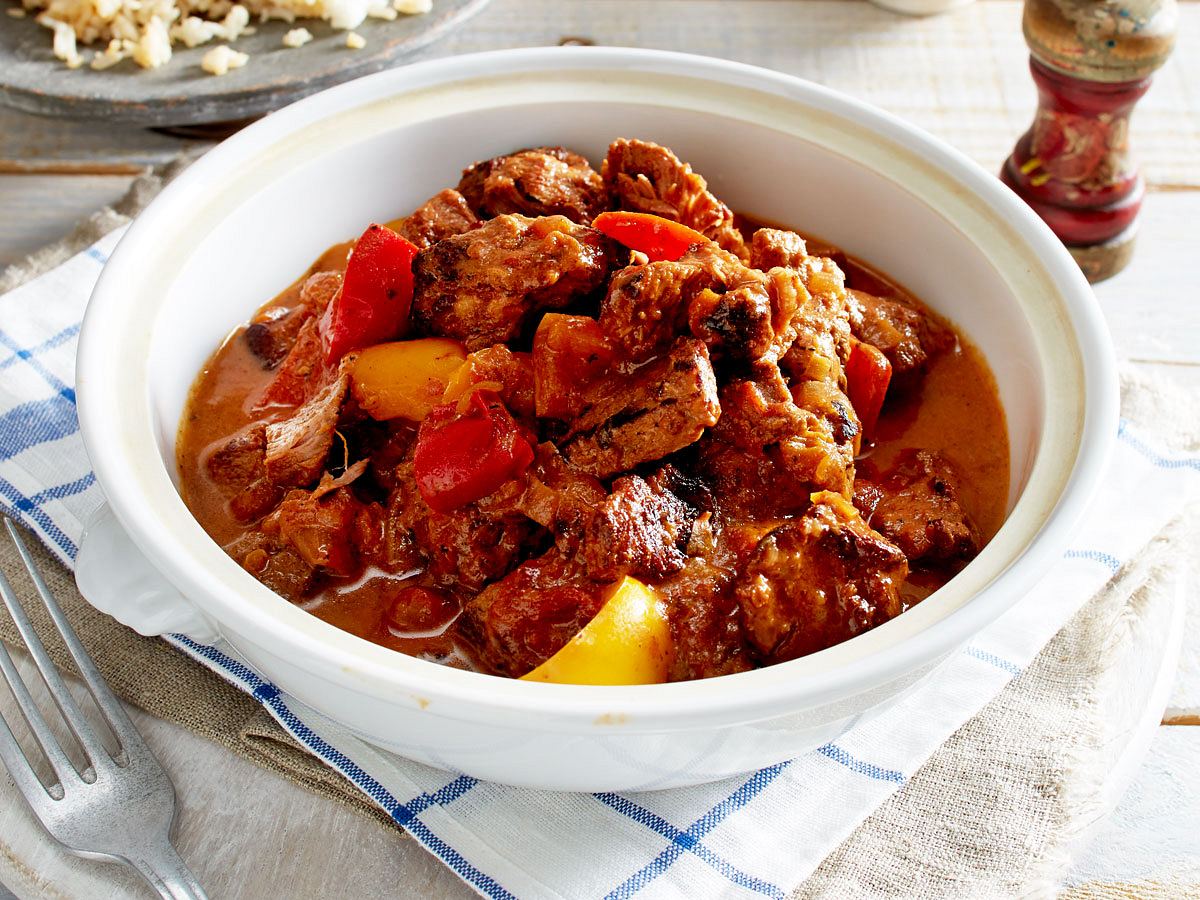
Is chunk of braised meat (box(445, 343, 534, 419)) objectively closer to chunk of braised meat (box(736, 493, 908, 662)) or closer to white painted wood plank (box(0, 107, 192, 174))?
chunk of braised meat (box(736, 493, 908, 662))

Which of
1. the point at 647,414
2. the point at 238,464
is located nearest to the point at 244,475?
the point at 238,464

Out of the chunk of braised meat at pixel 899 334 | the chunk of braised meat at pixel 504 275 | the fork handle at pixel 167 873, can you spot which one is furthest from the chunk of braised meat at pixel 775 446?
the fork handle at pixel 167 873

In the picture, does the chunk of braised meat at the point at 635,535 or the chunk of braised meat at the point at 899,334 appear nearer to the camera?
the chunk of braised meat at the point at 635,535

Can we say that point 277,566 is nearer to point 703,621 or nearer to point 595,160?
point 703,621

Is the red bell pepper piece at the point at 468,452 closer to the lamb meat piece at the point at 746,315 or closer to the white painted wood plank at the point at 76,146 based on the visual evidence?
the lamb meat piece at the point at 746,315

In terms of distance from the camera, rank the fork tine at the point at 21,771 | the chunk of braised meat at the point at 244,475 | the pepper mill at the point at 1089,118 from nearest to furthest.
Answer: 1. the fork tine at the point at 21,771
2. the chunk of braised meat at the point at 244,475
3. the pepper mill at the point at 1089,118

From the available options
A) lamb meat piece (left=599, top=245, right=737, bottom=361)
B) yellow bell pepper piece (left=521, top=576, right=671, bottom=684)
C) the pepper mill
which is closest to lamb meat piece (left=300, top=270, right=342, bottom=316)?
lamb meat piece (left=599, top=245, right=737, bottom=361)
